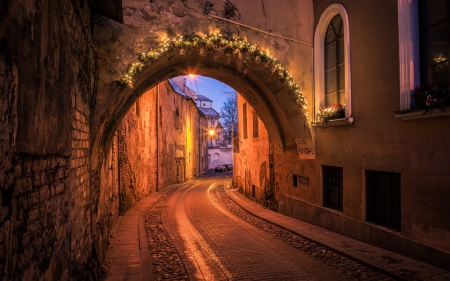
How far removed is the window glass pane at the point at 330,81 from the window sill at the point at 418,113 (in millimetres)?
3365

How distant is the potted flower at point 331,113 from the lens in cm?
942

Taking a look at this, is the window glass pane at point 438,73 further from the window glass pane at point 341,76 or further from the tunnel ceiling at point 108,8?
the tunnel ceiling at point 108,8

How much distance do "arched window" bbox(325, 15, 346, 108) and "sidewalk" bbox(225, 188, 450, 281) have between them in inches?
152

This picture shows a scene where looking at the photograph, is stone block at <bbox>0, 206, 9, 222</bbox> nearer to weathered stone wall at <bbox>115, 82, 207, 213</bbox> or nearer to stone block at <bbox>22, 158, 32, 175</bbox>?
stone block at <bbox>22, 158, 32, 175</bbox>

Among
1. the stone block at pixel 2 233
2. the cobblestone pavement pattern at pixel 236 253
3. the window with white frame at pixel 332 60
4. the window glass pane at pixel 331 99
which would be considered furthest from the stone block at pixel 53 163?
the window glass pane at pixel 331 99

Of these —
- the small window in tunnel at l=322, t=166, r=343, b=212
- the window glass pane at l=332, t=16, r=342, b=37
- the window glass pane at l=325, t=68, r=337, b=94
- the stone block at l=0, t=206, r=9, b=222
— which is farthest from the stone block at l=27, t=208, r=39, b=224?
the window glass pane at l=332, t=16, r=342, b=37

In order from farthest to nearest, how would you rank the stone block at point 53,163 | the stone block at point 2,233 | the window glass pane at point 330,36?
the window glass pane at point 330,36 → the stone block at point 53,163 → the stone block at point 2,233

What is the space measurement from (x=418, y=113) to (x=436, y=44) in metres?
1.55

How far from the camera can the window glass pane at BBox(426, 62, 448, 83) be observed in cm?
638

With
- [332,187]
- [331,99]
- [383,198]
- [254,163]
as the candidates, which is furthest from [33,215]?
[254,163]

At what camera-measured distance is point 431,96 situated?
6.09 m

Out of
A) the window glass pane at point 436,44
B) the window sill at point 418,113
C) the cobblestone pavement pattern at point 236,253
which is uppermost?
the window glass pane at point 436,44

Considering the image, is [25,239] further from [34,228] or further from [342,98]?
[342,98]

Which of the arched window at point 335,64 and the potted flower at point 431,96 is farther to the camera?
the arched window at point 335,64
